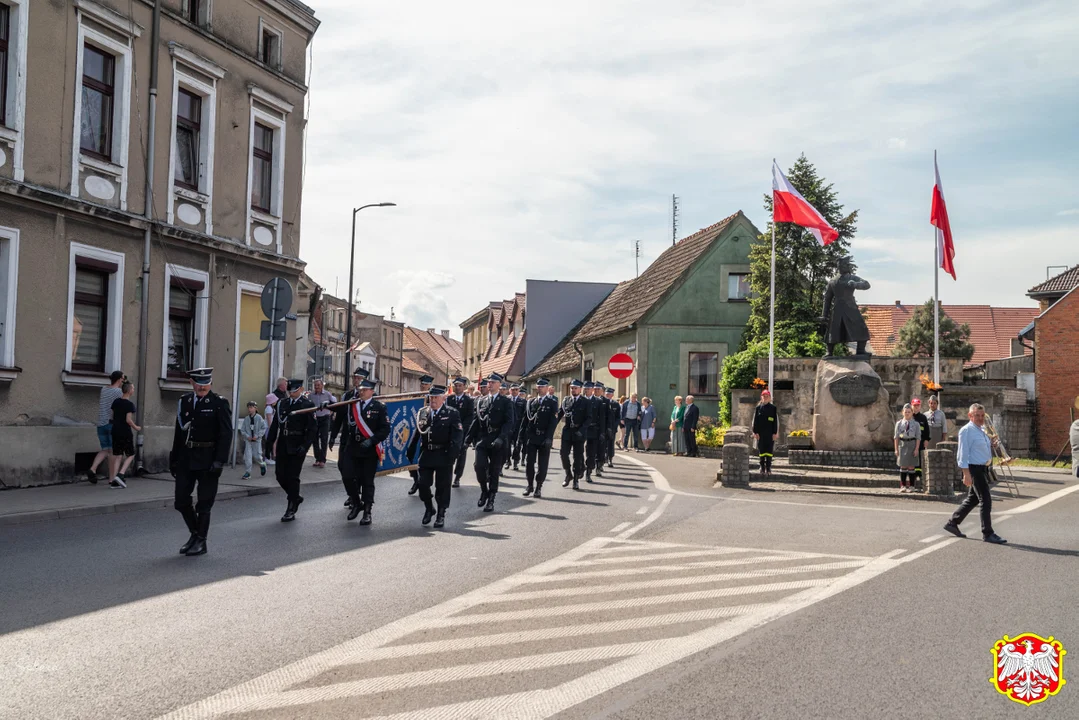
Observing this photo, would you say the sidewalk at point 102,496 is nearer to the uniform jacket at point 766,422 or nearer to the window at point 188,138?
the window at point 188,138

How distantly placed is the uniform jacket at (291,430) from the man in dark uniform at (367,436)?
0.59m

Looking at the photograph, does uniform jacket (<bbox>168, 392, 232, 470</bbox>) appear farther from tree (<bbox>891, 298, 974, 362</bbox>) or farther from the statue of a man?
tree (<bbox>891, 298, 974, 362</bbox>)

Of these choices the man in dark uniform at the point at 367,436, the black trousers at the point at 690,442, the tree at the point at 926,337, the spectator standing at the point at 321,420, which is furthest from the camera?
the tree at the point at 926,337

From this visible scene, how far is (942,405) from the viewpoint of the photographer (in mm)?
26766

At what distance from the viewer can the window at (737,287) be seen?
122 feet

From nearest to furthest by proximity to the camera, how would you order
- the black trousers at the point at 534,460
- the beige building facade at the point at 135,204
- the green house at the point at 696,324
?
the beige building facade at the point at 135,204
the black trousers at the point at 534,460
the green house at the point at 696,324

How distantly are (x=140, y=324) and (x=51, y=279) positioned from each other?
2121 millimetres

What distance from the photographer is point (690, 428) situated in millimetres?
29281

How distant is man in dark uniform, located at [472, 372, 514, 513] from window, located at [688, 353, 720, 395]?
73.5 ft

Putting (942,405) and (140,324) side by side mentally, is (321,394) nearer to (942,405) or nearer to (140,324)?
(140,324)

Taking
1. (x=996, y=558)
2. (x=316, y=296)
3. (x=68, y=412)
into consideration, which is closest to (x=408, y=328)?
(x=316, y=296)

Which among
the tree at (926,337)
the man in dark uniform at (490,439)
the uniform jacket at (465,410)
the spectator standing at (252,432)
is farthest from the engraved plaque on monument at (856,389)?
the tree at (926,337)

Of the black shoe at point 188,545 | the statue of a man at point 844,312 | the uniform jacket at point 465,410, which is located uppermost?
the statue of a man at point 844,312

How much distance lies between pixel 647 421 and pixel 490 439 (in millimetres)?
19367
